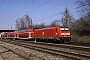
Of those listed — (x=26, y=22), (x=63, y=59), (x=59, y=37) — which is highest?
(x=26, y=22)

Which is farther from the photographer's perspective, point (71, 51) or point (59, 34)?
point (59, 34)

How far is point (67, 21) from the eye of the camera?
8038 cm

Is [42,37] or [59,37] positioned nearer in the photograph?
[59,37]

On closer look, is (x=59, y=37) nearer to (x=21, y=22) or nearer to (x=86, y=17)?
(x=86, y=17)

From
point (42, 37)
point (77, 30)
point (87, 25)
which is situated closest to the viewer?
point (42, 37)

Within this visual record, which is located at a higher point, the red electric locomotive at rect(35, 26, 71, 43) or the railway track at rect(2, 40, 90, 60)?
the red electric locomotive at rect(35, 26, 71, 43)

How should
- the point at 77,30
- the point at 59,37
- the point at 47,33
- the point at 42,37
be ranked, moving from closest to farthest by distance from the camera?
the point at 59,37, the point at 47,33, the point at 42,37, the point at 77,30

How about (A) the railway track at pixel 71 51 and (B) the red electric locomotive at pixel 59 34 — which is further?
(B) the red electric locomotive at pixel 59 34

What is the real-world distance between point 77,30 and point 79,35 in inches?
117

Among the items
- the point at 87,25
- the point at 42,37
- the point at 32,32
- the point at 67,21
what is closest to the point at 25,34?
the point at 32,32

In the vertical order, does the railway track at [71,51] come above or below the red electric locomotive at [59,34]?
below

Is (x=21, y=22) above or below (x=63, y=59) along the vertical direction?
above

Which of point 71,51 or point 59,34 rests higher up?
point 59,34

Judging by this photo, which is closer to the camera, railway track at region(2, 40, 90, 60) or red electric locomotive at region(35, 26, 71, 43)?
railway track at region(2, 40, 90, 60)
